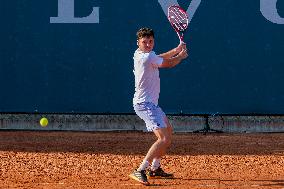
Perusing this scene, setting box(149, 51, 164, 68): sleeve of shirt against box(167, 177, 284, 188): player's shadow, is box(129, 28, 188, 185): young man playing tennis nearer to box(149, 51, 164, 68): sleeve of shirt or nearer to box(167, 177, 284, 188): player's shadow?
box(149, 51, 164, 68): sleeve of shirt

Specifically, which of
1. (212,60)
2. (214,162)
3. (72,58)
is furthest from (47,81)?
(214,162)

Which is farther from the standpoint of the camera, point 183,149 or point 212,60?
point 212,60

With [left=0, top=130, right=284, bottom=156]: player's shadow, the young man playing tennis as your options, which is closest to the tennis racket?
the young man playing tennis

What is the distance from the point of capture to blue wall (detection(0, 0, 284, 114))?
15141mm

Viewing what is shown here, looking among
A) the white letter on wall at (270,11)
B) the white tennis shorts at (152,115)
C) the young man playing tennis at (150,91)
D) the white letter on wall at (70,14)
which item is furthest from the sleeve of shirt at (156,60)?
the white letter on wall at (270,11)

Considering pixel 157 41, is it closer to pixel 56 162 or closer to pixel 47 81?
pixel 47 81

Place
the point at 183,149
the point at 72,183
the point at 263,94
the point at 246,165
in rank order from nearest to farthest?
the point at 72,183, the point at 246,165, the point at 183,149, the point at 263,94

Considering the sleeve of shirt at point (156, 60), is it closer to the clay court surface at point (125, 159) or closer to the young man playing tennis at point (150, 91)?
the young man playing tennis at point (150, 91)

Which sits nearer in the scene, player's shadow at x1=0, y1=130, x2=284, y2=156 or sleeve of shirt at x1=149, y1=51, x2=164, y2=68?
sleeve of shirt at x1=149, y1=51, x2=164, y2=68

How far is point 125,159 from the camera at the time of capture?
34.4 ft

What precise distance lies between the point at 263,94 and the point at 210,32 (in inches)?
76.0

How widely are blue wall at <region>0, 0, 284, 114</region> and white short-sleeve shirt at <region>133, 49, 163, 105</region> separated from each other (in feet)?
23.5

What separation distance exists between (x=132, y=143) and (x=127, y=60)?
2800mm

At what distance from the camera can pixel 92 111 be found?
15.3m
